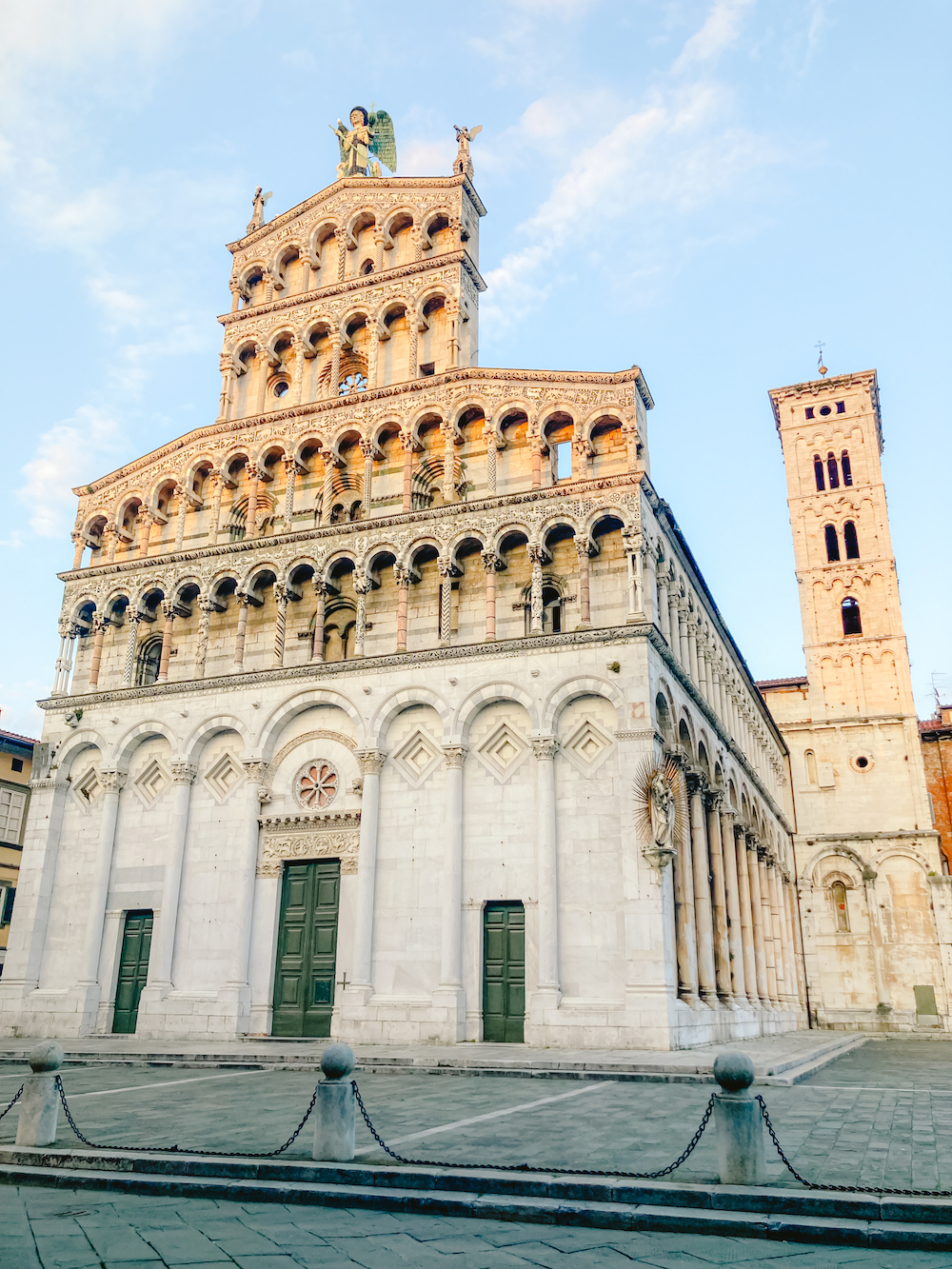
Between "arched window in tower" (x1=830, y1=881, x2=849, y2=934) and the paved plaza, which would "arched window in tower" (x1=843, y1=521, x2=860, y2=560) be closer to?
"arched window in tower" (x1=830, y1=881, x2=849, y2=934)

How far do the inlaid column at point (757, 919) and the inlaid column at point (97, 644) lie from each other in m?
22.7

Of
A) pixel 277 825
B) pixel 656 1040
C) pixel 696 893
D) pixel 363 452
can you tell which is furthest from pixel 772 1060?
pixel 363 452

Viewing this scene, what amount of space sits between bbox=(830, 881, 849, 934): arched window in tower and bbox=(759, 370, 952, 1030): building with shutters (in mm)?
49

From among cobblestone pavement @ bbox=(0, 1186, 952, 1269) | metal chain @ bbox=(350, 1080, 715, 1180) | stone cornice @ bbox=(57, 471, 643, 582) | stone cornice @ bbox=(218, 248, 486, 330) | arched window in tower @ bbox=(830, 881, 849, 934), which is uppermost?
stone cornice @ bbox=(218, 248, 486, 330)

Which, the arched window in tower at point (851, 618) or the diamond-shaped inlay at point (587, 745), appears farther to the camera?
the arched window in tower at point (851, 618)

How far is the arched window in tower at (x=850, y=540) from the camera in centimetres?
5250

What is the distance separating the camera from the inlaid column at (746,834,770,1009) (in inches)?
1336

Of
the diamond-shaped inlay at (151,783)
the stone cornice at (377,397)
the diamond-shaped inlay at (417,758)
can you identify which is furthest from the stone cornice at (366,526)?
the diamond-shaped inlay at (151,783)

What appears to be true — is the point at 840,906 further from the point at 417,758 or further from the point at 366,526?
the point at 366,526

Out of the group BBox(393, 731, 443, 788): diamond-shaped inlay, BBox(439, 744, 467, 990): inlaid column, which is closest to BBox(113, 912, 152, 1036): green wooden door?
BBox(393, 731, 443, 788): diamond-shaped inlay

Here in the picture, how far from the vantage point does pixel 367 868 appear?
23.5 m

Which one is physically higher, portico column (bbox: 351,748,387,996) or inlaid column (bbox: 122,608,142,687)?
inlaid column (bbox: 122,608,142,687)

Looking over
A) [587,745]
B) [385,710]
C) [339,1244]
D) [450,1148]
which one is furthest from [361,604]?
[339,1244]

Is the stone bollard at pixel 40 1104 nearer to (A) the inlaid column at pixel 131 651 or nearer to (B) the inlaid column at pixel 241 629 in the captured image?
(B) the inlaid column at pixel 241 629
